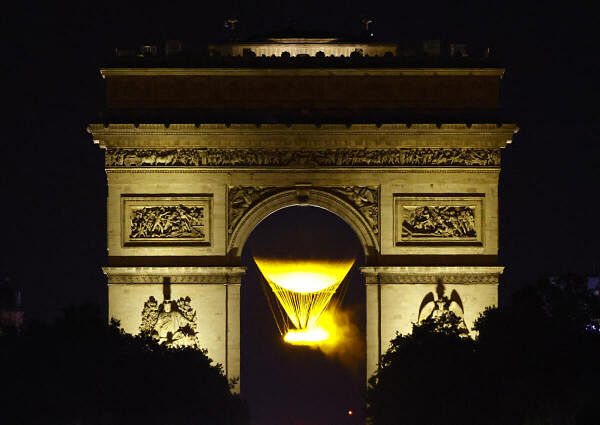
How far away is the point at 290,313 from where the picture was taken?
55.3 m

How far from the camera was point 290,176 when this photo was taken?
49531 millimetres

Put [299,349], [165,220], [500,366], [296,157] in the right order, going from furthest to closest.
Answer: [299,349], [296,157], [165,220], [500,366]

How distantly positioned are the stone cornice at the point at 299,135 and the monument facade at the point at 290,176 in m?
0.03

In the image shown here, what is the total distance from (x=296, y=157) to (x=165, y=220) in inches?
137

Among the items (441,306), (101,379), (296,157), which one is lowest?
(101,379)

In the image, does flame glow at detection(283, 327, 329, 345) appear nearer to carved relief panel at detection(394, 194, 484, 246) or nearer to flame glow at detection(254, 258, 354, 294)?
flame glow at detection(254, 258, 354, 294)

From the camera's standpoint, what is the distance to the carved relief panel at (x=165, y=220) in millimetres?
49406

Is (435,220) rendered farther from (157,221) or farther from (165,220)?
(157,221)

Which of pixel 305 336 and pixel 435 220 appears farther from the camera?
pixel 305 336

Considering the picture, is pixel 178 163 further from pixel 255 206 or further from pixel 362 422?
pixel 362 422

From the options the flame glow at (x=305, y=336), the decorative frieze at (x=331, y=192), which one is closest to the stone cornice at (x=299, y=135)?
the decorative frieze at (x=331, y=192)

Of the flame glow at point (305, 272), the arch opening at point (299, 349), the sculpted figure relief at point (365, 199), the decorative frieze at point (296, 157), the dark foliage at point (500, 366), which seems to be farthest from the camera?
the arch opening at point (299, 349)

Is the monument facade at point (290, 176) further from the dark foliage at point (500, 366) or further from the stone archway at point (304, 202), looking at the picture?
the dark foliage at point (500, 366)

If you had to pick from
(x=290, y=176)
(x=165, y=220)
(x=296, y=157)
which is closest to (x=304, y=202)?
(x=290, y=176)
